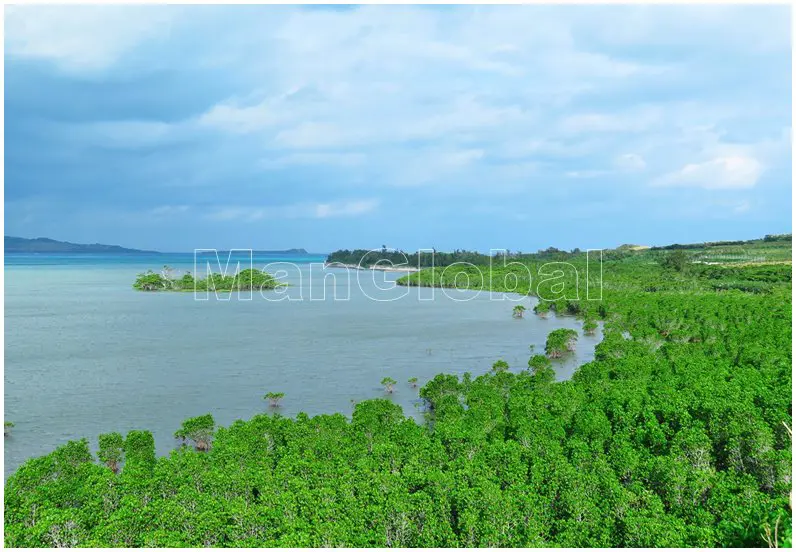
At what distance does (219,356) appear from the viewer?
25031 millimetres

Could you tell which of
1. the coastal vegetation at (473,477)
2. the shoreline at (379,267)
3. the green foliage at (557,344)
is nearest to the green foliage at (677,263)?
the shoreline at (379,267)

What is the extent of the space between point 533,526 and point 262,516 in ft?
12.2

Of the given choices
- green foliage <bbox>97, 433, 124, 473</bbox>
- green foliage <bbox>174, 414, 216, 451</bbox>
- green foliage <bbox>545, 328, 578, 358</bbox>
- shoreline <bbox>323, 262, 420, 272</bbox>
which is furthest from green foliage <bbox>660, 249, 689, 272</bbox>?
green foliage <bbox>97, 433, 124, 473</bbox>

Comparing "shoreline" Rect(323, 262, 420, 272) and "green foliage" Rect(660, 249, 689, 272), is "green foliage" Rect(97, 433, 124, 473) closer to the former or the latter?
"green foliage" Rect(660, 249, 689, 272)

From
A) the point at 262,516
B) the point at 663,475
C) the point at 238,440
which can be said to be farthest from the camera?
the point at 238,440

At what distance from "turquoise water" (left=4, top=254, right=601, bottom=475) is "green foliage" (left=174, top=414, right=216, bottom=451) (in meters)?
0.66

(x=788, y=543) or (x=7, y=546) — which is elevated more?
(x=788, y=543)

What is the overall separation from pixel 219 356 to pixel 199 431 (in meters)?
10.9

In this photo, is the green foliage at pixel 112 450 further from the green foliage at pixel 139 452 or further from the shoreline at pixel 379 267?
the shoreline at pixel 379 267

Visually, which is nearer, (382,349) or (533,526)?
(533,526)

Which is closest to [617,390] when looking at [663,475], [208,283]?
[663,475]

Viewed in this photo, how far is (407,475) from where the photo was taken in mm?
10016

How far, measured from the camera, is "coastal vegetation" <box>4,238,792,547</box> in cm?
841

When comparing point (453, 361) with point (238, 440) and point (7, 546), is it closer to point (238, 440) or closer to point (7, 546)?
point (238, 440)
